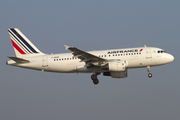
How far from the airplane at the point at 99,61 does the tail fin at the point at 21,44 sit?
162 centimetres

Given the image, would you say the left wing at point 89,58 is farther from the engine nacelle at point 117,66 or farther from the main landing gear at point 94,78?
the main landing gear at point 94,78

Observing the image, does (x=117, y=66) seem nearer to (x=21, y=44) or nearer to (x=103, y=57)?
(x=103, y=57)

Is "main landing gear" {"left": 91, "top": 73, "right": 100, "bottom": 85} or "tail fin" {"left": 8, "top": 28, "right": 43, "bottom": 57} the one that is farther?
"tail fin" {"left": 8, "top": 28, "right": 43, "bottom": 57}

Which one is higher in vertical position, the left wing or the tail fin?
the tail fin

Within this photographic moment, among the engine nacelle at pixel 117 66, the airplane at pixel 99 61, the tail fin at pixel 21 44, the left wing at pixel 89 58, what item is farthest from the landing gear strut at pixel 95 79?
the tail fin at pixel 21 44

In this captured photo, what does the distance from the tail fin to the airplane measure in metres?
1.62

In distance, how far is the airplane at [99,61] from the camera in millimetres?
43625

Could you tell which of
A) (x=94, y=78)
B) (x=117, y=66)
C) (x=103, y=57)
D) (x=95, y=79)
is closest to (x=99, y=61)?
(x=103, y=57)

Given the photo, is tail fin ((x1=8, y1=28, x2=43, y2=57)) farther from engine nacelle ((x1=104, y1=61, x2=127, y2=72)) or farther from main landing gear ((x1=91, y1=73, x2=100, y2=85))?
engine nacelle ((x1=104, y1=61, x2=127, y2=72))

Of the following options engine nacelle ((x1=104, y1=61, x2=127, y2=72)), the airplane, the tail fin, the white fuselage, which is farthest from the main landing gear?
the tail fin

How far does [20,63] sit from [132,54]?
54.2 ft

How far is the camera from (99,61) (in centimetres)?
4391

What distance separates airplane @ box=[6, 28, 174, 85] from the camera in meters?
43.6

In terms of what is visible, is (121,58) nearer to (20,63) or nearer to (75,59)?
(75,59)
